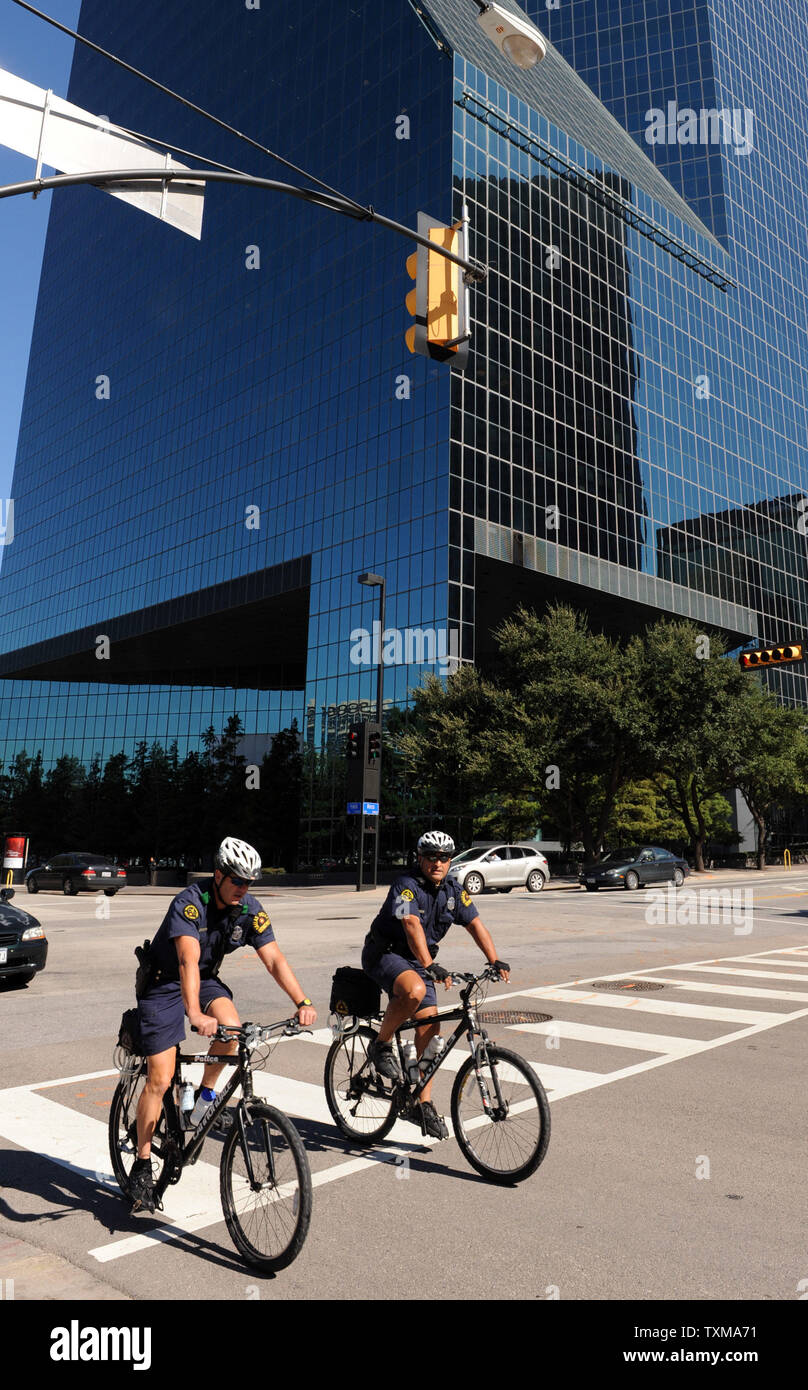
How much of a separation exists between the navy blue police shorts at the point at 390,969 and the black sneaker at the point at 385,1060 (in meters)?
0.33

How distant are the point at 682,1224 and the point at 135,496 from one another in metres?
78.4

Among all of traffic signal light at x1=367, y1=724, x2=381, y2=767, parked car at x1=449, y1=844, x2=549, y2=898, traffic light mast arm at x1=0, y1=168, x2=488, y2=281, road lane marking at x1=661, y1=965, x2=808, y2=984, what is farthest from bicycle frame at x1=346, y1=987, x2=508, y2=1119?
traffic signal light at x1=367, y1=724, x2=381, y2=767

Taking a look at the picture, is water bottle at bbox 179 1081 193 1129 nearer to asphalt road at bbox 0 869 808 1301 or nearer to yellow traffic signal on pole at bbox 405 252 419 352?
asphalt road at bbox 0 869 808 1301

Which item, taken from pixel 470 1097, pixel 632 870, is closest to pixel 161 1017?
pixel 470 1097

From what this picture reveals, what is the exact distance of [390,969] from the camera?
17.7 ft

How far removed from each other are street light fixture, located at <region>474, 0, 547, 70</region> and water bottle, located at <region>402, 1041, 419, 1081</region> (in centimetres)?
738

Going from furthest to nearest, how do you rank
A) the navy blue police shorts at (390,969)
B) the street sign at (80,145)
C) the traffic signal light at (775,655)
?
1. the traffic signal light at (775,655)
2. the street sign at (80,145)
3. the navy blue police shorts at (390,969)

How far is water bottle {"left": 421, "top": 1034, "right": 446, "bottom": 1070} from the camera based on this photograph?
209 inches

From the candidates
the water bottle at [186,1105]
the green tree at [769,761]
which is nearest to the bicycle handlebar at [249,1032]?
the water bottle at [186,1105]

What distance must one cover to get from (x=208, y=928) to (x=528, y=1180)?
229 centimetres

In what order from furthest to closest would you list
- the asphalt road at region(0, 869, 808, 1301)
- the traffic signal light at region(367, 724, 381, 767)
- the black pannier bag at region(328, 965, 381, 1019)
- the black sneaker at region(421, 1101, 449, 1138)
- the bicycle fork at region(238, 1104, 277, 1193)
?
the traffic signal light at region(367, 724, 381, 767) → the black pannier bag at region(328, 965, 381, 1019) → the black sneaker at region(421, 1101, 449, 1138) → the bicycle fork at region(238, 1104, 277, 1193) → the asphalt road at region(0, 869, 808, 1301)

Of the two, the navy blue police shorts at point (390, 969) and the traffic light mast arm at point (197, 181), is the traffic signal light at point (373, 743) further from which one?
the navy blue police shorts at point (390, 969)

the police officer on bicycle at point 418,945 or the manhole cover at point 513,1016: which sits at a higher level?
the police officer on bicycle at point 418,945

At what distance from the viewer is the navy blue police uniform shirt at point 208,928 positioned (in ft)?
14.4
